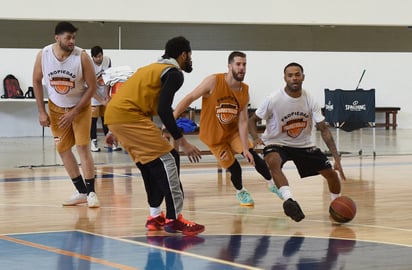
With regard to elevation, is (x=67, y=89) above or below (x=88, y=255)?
above

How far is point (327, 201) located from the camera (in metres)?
8.91

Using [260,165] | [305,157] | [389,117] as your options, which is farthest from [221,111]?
[389,117]

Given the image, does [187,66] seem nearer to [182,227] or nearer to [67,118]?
[182,227]

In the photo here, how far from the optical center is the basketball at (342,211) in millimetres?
7266

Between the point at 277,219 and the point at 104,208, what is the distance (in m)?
1.73

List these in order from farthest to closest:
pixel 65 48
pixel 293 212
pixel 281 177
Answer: pixel 65 48
pixel 281 177
pixel 293 212

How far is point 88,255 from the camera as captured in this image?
586 cm

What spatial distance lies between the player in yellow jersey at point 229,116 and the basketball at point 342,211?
121 cm

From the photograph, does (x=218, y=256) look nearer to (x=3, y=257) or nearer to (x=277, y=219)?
(x=3, y=257)

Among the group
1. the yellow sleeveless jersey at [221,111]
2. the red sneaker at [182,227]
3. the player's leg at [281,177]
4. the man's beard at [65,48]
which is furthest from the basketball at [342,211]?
the man's beard at [65,48]

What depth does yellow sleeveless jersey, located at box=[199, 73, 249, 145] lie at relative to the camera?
8484 mm

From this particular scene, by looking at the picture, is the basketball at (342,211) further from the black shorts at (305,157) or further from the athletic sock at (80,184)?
the athletic sock at (80,184)

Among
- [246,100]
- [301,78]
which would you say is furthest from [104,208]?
[301,78]

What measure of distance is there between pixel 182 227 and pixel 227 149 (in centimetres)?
209
